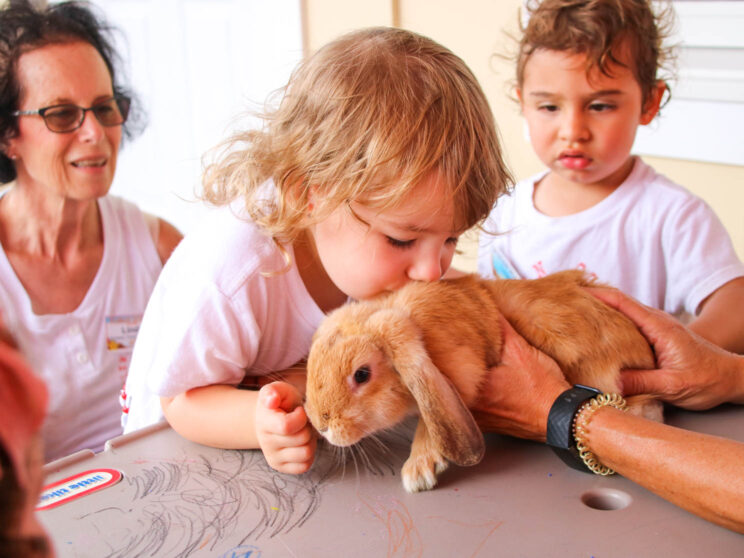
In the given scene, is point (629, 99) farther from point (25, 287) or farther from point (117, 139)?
point (25, 287)

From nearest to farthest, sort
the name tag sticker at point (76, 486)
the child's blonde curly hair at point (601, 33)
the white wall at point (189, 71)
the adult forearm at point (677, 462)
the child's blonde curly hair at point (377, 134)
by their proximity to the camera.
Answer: the adult forearm at point (677, 462) < the name tag sticker at point (76, 486) < the child's blonde curly hair at point (377, 134) < the child's blonde curly hair at point (601, 33) < the white wall at point (189, 71)

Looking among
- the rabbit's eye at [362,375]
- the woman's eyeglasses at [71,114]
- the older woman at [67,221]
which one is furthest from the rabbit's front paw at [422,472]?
the woman's eyeglasses at [71,114]

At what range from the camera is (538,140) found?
6.36ft

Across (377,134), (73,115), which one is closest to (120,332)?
(73,115)

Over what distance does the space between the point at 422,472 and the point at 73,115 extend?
1450 mm

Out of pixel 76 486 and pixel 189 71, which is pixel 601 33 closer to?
pixel 76 486

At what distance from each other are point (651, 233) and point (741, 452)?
1.05 meters

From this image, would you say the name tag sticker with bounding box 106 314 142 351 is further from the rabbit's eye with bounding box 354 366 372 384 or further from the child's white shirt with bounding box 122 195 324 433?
the rabbit's eye with bounding box 354 366 372 384

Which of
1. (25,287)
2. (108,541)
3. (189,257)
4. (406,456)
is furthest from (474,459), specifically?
(25,287)

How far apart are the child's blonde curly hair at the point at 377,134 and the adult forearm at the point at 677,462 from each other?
447 millimetres

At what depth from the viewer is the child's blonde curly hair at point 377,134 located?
1.18 meters

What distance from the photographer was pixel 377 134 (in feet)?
3.87

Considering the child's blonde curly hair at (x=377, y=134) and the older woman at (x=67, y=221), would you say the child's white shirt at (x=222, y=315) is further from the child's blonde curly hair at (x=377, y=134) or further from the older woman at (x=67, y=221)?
the older woman at (x=67, y=221)

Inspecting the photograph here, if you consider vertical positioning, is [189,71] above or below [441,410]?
above
